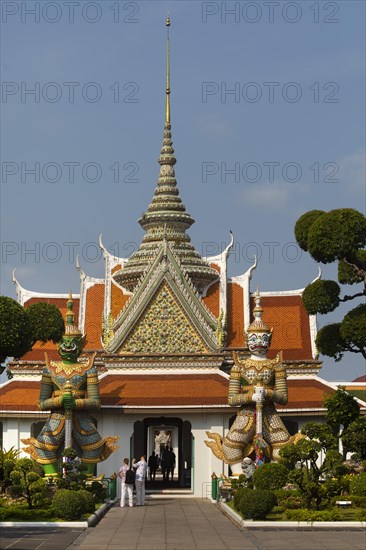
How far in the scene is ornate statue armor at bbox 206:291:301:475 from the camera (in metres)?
30.3

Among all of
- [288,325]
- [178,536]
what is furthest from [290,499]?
[288,325]

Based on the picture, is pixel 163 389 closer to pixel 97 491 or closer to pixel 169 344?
pixel 169 344

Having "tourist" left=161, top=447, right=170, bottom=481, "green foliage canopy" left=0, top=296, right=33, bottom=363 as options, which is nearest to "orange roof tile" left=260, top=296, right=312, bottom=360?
"tourist" left=161, top=447, right=170, bottom=481

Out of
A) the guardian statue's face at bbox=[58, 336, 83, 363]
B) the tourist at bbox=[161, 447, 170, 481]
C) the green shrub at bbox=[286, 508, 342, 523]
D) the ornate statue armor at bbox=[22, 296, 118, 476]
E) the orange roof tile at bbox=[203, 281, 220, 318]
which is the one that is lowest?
the green shrub at bbox=[286, 508, 342, 523]

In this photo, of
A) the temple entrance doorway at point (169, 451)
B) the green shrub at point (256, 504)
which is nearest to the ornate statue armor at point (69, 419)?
the temple entrance doorway at point (169, 451)

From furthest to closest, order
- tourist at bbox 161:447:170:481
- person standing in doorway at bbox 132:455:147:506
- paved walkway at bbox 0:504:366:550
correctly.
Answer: tourist at bbox 161:447:170:481, person standing in doorway at bbox 132:455:147:506, paved walkway at bbox 0:504:366:550

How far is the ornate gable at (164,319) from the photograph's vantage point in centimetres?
3644

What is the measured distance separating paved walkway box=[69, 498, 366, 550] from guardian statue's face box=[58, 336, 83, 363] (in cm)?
736

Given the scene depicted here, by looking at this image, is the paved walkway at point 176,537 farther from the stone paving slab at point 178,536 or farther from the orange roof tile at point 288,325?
the orange roof tile at point 288,325

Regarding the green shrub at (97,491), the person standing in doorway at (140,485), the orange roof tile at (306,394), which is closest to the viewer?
the green shrub at (97,491)

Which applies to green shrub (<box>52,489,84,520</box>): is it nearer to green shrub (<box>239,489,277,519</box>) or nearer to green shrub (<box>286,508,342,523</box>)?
green shrub (<box>239,489,277,519</box>)

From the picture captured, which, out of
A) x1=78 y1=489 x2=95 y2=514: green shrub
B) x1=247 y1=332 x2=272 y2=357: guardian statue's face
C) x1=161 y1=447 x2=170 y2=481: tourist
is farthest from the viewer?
x1=161 y1=447 x2=170 y2=481: tourist

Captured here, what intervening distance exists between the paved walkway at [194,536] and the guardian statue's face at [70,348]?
7356mm

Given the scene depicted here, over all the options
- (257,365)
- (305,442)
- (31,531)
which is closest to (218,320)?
(257,365)
